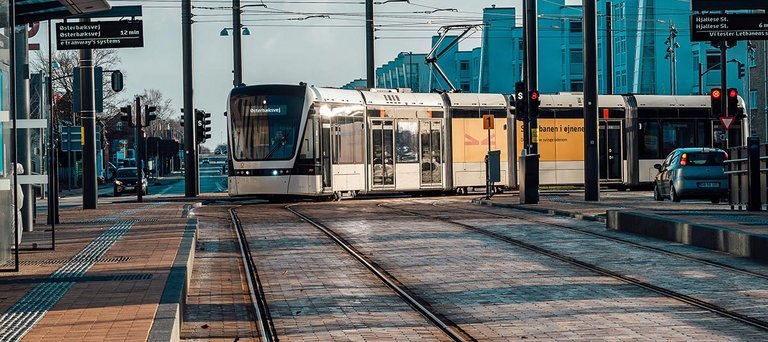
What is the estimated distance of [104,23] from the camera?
90.5ft

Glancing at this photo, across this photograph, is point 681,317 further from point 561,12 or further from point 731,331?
point 561,12

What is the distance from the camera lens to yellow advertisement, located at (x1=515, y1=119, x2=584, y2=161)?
1809 inches

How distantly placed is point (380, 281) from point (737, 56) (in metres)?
84.2

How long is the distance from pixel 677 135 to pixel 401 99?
37.2 feet

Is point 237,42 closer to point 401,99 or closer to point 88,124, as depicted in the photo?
point 401,99

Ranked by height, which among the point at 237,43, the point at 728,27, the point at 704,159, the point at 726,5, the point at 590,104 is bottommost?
the point at 704,159

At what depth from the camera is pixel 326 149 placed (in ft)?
125

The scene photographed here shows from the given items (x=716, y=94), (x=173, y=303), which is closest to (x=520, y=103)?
(x=716, y=94)

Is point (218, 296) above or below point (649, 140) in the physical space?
below

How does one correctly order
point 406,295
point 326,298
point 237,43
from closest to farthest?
point 326,298 < point 406,295 < point 237,43

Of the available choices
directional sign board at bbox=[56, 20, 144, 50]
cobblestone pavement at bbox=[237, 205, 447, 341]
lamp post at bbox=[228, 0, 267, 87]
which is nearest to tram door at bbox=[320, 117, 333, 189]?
directional sign board at bbox=[56, 20, 144, 50]

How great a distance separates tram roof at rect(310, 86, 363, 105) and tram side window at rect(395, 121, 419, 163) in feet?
6.55

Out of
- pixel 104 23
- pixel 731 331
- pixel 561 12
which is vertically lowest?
pixel 731 331

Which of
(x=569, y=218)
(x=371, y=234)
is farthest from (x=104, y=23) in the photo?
(x=569, y=218)
